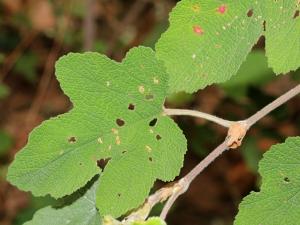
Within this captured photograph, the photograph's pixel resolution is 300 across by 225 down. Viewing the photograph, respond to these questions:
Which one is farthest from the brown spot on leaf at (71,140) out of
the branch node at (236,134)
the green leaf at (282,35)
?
the green leaf at (282,35)

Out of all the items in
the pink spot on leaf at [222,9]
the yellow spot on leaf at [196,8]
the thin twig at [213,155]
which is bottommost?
the thin twig at [213,155]

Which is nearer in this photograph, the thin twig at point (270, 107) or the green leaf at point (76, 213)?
the thin twig at point (270, 107)

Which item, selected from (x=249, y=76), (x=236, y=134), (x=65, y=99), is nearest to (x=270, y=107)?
(x=236, y=134)

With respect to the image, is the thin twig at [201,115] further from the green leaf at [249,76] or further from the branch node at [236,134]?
the green leaf at [249,76]

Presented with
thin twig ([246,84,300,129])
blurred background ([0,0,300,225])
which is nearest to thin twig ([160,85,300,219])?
thin twig ([246,84,300,129])

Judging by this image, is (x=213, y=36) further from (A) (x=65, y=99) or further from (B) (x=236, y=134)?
(A) (x=65, y=99)
